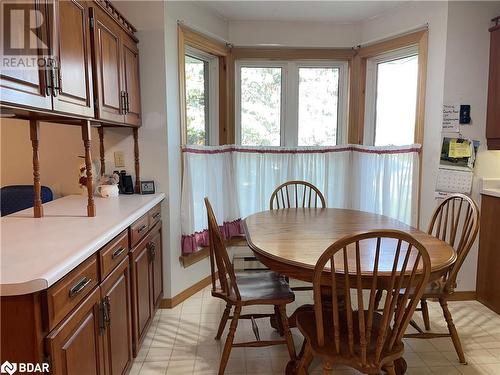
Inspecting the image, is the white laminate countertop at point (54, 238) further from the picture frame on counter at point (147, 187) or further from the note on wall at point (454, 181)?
the note on wall at point (454, 181)

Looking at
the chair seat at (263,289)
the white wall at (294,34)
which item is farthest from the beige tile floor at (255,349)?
the white wall at (294,34)

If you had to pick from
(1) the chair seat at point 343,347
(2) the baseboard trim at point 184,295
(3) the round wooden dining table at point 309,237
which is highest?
(3) the round wooden dining table at point 309,237

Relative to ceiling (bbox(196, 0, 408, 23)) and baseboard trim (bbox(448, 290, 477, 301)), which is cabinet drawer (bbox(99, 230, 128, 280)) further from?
baseboard trim (bbox(448, 290, 477, 301))

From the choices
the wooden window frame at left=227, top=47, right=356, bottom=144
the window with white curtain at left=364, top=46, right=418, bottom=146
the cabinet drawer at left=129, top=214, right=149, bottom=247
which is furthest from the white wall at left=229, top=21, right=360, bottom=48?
the cabinet drawer at left=129, top=214, right=149, bottom=247

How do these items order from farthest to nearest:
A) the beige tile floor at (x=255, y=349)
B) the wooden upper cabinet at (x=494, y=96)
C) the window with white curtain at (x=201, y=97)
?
1. the window with white curtain at (x=201, y=97)
2. the wooden upper cabinet at (x=494, y=96)
3. the beige tile floor at (x=255, y=349)

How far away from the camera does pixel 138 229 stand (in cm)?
207

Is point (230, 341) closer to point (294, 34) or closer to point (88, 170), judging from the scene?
point (88, 170)

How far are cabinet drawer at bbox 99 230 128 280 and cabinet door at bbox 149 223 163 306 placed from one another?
1.74 feet

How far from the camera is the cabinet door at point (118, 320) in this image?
1.55 m

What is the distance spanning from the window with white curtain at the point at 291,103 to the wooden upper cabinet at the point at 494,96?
48.7 inches

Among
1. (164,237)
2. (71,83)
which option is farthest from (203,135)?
(71,83)

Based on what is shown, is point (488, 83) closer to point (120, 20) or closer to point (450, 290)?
point (450, 290)

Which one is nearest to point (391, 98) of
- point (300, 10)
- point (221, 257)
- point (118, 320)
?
point (300, 10)

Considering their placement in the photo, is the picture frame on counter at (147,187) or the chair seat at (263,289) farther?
the picture frame on counter at (147,187)
